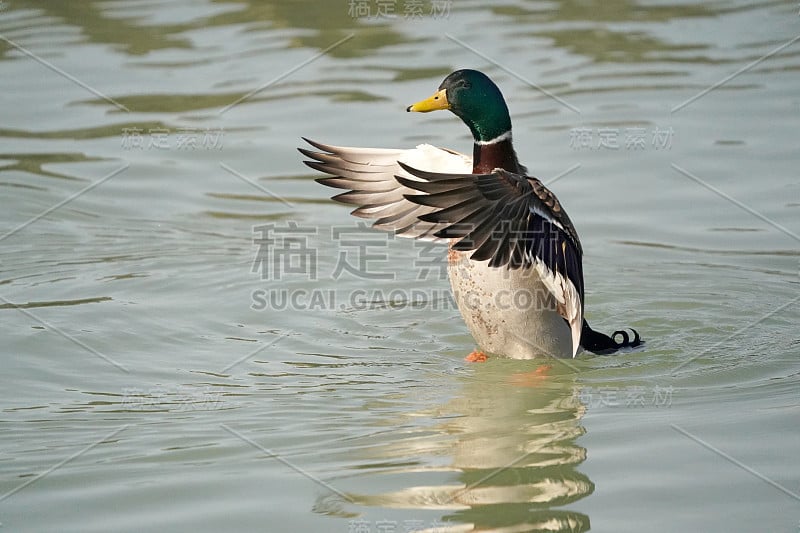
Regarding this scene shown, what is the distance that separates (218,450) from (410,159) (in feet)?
7.97

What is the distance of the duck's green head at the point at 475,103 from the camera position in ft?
22.4

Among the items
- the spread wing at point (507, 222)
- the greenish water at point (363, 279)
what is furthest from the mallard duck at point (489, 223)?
the greenish water at point (363, 279)

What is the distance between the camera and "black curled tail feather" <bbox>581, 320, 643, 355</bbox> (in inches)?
283

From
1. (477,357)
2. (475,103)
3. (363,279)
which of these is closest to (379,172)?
(475,103)

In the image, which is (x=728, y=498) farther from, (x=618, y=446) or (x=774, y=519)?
(x=618, y=446)

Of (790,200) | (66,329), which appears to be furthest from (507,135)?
(790,200)

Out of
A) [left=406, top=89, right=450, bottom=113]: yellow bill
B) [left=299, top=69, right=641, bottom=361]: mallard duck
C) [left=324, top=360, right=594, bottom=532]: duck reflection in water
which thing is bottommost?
[left=324, top=360, right=594, bottom=532]: duck reflection in water

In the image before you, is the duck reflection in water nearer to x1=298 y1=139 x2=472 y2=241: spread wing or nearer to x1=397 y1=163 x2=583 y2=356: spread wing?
x1=397 y1=163 x2=583 y2=356: spread wing

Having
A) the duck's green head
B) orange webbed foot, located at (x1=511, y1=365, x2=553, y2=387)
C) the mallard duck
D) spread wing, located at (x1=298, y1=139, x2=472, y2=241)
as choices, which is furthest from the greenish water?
the duck's green head

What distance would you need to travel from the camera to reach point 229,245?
9.44 metres

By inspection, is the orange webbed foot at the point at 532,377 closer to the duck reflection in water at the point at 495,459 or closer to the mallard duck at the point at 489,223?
the duck reflection in water at the point at 495,459

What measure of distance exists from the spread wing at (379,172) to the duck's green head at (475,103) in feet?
1.15

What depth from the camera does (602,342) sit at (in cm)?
725

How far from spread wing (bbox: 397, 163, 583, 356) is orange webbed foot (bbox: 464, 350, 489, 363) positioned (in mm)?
709
